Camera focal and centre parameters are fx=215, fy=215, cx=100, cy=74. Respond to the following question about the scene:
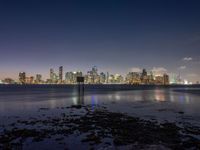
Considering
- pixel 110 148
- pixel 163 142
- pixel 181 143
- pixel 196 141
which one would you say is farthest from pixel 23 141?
pixel 196 141

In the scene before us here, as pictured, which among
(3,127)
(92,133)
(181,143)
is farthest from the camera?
(3,127)

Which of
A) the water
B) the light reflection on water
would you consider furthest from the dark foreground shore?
the light reflection on water

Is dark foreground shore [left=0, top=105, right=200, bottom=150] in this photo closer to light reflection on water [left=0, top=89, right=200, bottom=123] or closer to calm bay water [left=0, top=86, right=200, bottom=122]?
calm bay water [left=0, top=86, right=200, bottom=122]

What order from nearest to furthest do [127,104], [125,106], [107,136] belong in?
[107,136] < [125,106] < [127,104]

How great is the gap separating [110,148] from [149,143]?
3268 millimetres

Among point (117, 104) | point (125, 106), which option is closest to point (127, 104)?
point (117, 104)

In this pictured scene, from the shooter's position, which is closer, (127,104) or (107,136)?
(107,136)

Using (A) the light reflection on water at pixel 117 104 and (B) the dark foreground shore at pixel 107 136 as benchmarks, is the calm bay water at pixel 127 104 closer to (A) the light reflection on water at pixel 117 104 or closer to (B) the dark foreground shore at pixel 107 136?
(A) the light reflection on water at pixel 117 104

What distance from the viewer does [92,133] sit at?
20781 mm

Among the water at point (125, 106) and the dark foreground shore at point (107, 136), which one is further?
the water at point (125, 106)

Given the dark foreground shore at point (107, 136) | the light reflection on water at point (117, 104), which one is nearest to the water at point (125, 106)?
the light reflection on water at point (117, 104)

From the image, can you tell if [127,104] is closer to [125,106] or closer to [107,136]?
[125,106]

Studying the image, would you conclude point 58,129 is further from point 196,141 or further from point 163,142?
point 196,141

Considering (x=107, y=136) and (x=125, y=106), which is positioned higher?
(x=107, y=136)
